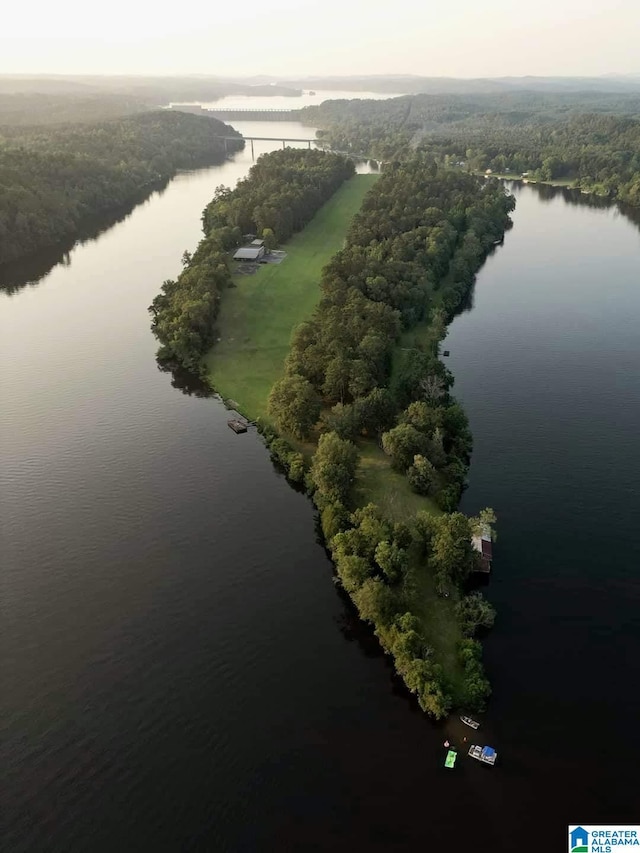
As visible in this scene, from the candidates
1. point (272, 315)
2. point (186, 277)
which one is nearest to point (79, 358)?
point (186, 277)

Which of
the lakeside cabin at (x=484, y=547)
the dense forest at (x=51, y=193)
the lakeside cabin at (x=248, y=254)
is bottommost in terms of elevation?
the lakeside cabin at (x=484, y=547)

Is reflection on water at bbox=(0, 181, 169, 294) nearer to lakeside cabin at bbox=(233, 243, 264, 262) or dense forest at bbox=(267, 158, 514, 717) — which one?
lakeside cabin at bbox=(233, 243, 264, 262)

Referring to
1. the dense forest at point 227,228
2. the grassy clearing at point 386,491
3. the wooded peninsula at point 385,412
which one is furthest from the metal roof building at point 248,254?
the grassy clearing at point 386,491

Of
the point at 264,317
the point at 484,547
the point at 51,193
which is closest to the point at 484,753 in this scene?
the point at 484,547

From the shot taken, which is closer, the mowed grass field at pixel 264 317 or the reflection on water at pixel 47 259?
the mowed grass field at pixel 264 317

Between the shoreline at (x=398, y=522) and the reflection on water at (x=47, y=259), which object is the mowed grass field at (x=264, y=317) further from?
the reflection on water at (x=47, y=259)

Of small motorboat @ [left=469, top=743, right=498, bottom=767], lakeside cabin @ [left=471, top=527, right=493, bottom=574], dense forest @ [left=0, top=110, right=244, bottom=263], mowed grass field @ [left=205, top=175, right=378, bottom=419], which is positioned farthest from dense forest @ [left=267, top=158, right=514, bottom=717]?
dense forest @ [left=0, top=110, right=244, bottom=263]
